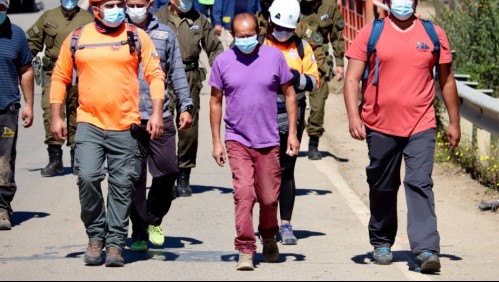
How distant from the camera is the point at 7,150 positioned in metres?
12.0

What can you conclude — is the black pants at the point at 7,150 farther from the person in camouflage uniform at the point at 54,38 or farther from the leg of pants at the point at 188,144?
the person in camouflage uniform at the point at 54,38

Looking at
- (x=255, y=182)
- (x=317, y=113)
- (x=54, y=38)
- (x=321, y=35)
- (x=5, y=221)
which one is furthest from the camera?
(x=317, y=113)

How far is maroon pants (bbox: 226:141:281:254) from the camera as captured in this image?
9609 millimetres

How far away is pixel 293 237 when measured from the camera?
431 inches

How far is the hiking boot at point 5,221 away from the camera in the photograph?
11.7 m

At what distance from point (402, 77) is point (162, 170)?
6.62 ft

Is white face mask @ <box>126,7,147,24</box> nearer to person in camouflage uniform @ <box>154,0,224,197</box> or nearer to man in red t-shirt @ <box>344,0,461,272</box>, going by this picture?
man in red t-shirt @ <box>344,0,461,272</box>

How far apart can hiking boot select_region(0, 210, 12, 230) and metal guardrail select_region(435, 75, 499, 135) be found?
4.33m

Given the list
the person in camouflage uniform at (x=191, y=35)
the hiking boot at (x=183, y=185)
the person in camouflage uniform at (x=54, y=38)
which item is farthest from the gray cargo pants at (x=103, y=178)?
the person in camouflage uniform at (x=54, y=38)

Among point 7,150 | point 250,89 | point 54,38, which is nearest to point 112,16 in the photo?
point 250,89

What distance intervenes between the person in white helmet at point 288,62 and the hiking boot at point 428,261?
1.63m

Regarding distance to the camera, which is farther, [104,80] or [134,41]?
[134,41]

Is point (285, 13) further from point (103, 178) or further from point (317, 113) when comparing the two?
point (317, 113)

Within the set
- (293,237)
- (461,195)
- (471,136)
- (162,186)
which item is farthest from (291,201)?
(471,136)
